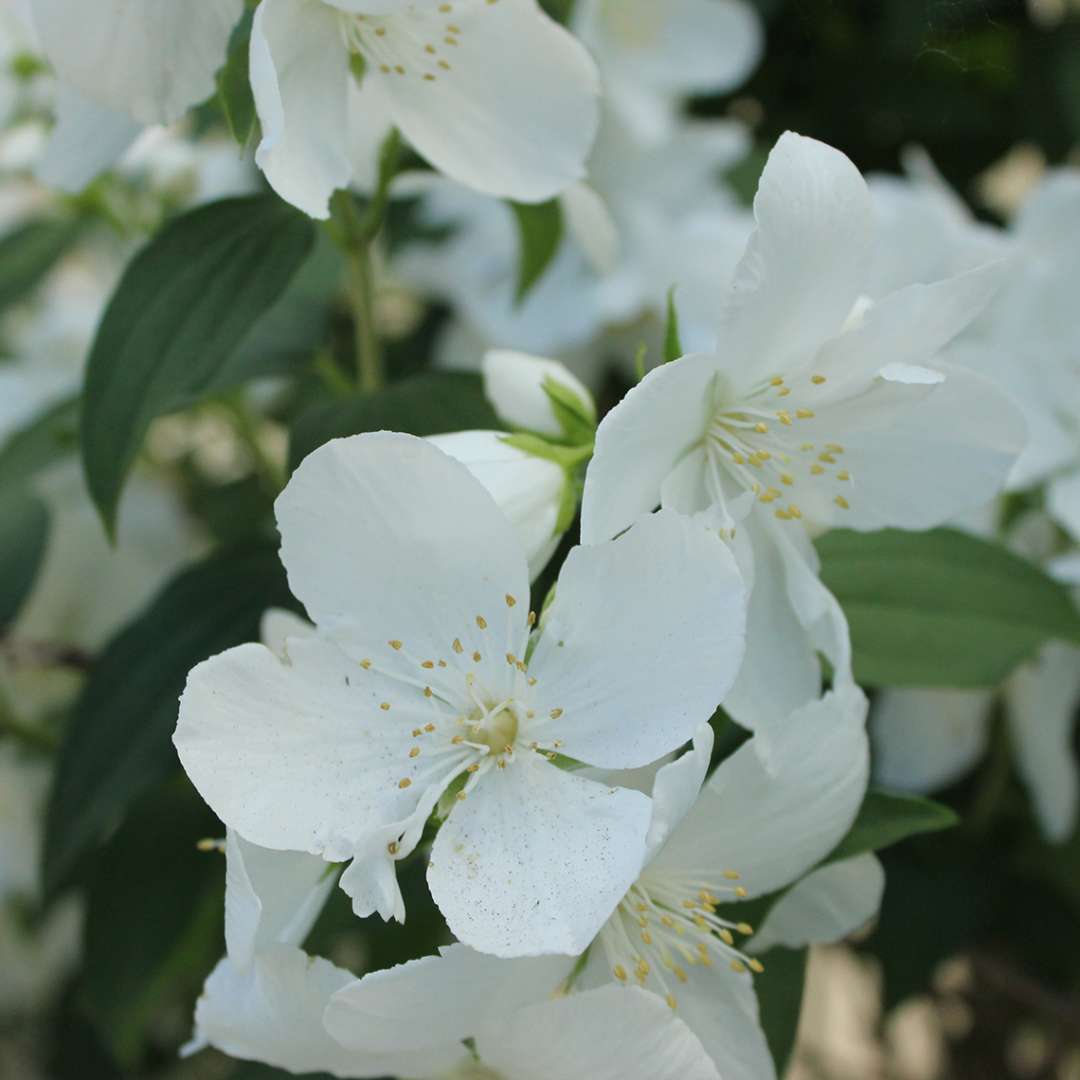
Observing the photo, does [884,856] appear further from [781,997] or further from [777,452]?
[777,452]

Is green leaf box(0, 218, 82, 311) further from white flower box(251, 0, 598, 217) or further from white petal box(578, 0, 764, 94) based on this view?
white petal box(578, 0, 764, 94)

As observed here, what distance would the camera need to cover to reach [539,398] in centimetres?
73

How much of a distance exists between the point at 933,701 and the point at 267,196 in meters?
0.60

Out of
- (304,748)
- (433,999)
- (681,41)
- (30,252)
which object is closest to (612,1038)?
(433,999)

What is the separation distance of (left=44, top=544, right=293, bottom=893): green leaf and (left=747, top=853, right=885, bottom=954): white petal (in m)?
0.37

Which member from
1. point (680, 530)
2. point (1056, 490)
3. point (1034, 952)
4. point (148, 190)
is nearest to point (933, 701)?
point (1056, 490)

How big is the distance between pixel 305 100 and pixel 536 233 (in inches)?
11.2

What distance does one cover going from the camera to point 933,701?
3.52 ft

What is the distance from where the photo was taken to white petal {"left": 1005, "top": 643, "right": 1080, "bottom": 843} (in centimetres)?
107

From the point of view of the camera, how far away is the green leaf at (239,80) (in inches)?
27.3

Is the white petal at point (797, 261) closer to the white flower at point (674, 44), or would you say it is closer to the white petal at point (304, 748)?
the white petal at point (304, 748)

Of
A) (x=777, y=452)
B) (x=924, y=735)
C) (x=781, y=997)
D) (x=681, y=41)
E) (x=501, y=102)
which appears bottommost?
(x=924, y=735)

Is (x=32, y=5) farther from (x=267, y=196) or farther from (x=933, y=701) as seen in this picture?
(x=933, y=701)

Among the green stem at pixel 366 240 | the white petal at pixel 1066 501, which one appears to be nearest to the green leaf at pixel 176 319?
the green stem at pixel 366 240
